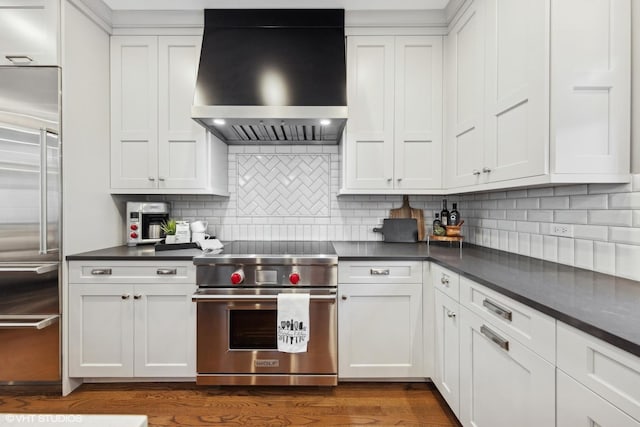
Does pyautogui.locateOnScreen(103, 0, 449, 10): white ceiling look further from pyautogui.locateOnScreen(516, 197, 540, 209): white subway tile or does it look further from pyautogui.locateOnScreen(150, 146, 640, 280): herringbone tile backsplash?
pyautogui.locateOnScreen(516, 197, 540, 209): white subway tile

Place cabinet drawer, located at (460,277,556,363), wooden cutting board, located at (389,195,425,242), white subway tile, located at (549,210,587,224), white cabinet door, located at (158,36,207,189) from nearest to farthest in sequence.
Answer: cabinet drawer, located at (460,277,556,363), white subway tile, located at (549,210,587,224), white cabinet door, located at (158,36,207,189), wooden cutting board, located at (389,195,425,242)

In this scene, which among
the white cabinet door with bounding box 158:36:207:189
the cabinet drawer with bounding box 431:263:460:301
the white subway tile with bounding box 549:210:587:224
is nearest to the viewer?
the white subway tile with bounding box 549:210:587:224

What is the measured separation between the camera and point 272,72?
2.15 metres

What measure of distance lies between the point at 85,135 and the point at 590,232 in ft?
9.88

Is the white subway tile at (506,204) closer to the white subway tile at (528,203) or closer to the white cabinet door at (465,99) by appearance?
the white subway tile at (528,203)

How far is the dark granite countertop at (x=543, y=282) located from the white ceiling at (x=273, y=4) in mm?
1764

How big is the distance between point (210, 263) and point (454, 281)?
56.9 inches

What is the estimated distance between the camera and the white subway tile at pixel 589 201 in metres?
1.44

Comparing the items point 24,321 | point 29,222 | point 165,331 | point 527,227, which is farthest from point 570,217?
point 24,321

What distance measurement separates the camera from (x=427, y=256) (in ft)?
6.59

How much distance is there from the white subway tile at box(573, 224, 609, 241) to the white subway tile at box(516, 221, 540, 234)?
0.26m

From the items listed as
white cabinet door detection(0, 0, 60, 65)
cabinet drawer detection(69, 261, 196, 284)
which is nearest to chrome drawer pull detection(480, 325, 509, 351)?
cabinet drawer detection(69, 261, 196, 284)

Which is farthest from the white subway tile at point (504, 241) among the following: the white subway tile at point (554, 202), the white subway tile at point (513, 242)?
the white subway tile at point (554, 202)

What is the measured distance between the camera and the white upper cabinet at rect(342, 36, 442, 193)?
2387 millimetres
